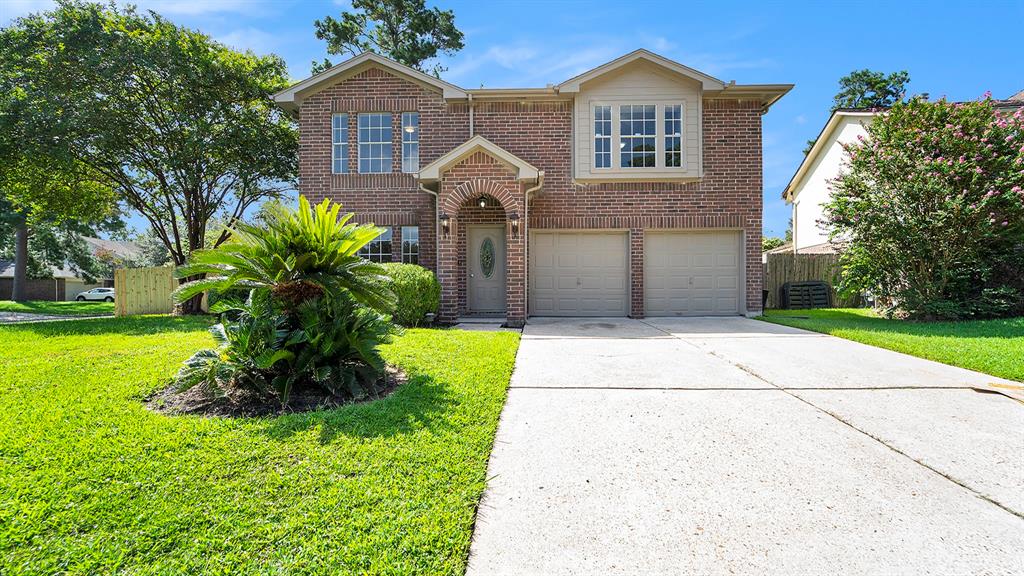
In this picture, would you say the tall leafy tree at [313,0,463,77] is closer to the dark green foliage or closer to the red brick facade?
the red brick facade

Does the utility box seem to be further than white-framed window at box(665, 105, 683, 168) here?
Yes

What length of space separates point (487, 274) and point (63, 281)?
3884cm

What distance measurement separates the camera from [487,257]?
10.6m

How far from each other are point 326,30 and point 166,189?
11.5 metres

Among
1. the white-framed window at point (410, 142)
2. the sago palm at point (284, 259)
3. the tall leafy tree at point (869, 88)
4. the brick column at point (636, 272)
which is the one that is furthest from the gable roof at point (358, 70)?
the tall leafy tree at point (869, 88)

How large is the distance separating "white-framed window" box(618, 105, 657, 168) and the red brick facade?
55 cm

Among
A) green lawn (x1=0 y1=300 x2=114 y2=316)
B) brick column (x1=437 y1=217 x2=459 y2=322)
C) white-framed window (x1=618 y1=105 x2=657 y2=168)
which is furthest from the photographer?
green lawn (x1=0 y1=300 x2=114 y2=316)

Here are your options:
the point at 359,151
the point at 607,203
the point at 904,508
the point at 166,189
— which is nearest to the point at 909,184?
the point at 607,203

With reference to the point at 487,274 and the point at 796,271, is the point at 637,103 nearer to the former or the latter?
the point at 487,274

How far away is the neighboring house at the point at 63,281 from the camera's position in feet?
94.4

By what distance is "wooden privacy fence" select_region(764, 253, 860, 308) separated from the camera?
1336 centimetres

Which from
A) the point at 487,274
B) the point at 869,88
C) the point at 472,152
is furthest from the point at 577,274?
the point at 869,88

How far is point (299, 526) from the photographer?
1.96 metres

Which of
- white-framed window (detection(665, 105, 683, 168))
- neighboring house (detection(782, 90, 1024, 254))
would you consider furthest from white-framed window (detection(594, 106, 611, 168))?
neighboring house (detection(782, 90, 1024, 254))
